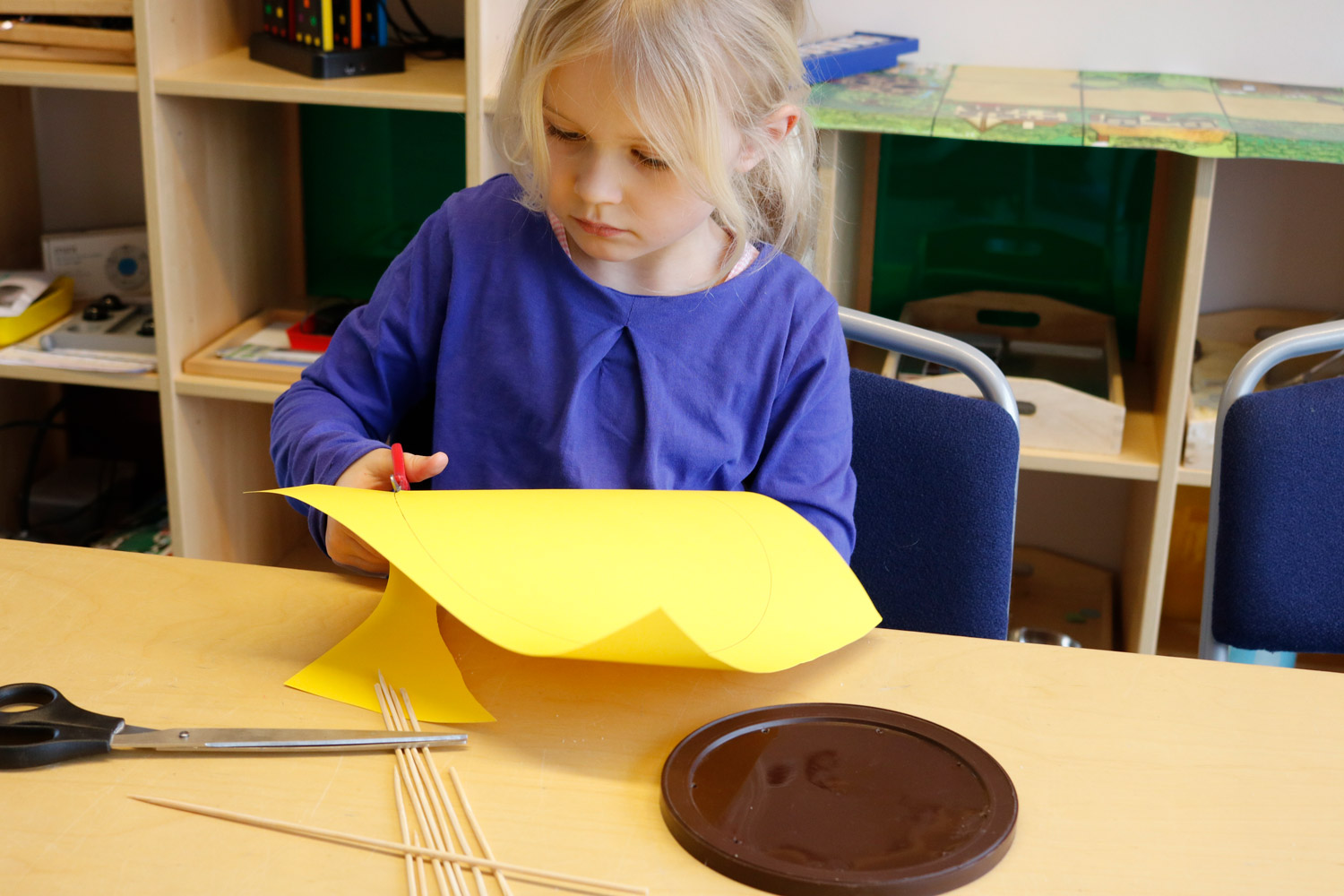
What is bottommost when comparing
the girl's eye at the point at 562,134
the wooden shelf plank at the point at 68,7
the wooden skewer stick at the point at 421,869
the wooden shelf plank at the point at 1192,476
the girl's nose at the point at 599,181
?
the wooden shelf plank at the point at 1192,476

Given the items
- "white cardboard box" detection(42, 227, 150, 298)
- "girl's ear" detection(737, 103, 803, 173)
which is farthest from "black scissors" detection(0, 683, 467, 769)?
"white cardboard box" detection(42, 227, 150, 298)

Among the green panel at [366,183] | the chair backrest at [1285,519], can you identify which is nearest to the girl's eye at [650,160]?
the chair backrest at [1285,519]

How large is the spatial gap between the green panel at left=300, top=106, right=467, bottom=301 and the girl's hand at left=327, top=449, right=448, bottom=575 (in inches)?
47.0

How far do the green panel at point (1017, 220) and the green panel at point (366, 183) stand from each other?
0.70 m

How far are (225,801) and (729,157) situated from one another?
55 cm

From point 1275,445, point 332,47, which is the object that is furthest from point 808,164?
point 332,47

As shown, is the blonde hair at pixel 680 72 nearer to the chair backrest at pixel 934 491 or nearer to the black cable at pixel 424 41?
the chair backrest at pixel 934 491

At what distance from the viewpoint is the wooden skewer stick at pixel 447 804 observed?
20.5 inches

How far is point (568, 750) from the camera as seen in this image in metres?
0.63

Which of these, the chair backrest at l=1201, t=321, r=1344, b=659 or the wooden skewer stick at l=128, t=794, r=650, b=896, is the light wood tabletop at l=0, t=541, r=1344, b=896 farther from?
the chair backrest at l=1201, t=321, r=1344, b=659

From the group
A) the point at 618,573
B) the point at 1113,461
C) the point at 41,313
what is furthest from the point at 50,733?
the point at 41,313

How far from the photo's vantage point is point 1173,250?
1599mm

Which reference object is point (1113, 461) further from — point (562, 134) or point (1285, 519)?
point (562, 134)

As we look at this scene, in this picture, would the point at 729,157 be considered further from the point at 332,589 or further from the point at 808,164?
the point at 332,589
